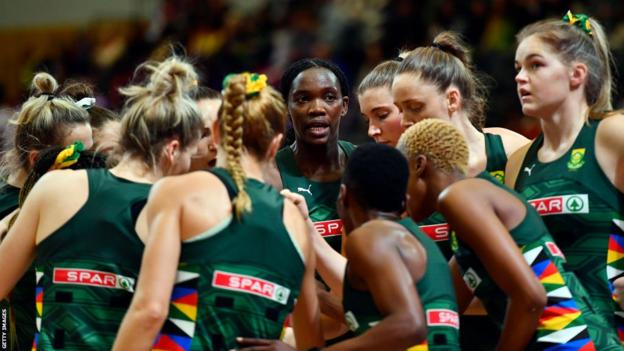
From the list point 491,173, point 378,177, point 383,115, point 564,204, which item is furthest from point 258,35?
point 378,177

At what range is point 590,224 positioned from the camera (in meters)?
4.50

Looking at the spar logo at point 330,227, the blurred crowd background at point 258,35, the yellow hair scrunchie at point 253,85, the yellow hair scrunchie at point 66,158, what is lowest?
the yellow hair scrunchie at point 253,85

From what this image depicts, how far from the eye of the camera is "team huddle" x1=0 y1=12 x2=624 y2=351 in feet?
12.0

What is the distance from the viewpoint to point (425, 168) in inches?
160

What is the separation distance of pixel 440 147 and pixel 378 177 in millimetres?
429

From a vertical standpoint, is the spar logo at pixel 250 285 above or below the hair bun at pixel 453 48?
below

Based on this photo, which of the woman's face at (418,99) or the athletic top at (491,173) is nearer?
the athletic top at (491,173)

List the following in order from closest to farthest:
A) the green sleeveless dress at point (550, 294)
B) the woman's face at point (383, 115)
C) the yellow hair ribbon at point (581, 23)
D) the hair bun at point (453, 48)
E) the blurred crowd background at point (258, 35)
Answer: the green sleeveless dress at point (550, 294)
the yellow hair ribbon at point (581, 23)
the hair bun at point (453, 48)
the woman's face at point (383, 115)
the blurred crowd background at point (258, 35)

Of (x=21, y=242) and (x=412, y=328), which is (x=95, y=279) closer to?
(x=21, y=242)

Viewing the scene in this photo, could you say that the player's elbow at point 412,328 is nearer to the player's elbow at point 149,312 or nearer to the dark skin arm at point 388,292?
the dark skin arm at point 388,292

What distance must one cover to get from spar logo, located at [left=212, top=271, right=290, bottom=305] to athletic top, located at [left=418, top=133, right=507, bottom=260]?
1.37m

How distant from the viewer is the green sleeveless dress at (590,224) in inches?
177

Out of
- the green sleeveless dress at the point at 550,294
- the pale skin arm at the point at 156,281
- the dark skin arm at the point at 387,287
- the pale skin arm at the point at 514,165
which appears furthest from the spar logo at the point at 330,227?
the pale skin arm at the point at 156,281

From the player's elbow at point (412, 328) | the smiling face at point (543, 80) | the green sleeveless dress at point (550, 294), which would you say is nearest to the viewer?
the player's elbow at point (412, 328)
